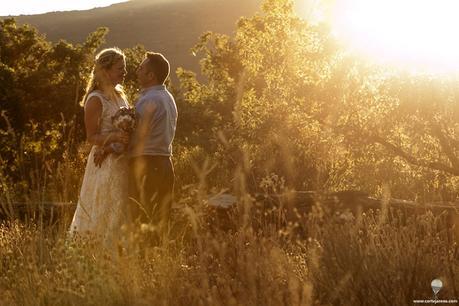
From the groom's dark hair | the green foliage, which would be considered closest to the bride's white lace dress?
the groom's dark hair

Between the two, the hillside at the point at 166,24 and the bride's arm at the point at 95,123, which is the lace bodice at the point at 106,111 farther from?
the hillside at the point at 166,24

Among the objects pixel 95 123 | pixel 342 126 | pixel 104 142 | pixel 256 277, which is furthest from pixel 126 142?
pixel 342 126

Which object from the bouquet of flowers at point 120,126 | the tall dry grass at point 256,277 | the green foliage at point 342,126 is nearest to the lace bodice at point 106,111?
the bouquet of flowers at point 120,126

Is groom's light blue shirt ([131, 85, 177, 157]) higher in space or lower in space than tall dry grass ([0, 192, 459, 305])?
higher

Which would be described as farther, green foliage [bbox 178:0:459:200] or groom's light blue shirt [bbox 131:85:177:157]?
green foliage [bbox 178:0:459:200]

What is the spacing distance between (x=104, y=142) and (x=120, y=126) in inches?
7.5

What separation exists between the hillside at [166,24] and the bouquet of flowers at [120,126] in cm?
8431

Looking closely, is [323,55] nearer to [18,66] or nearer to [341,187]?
[341,187]

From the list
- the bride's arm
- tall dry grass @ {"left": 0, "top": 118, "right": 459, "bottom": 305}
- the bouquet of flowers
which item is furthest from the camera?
the bride's arm

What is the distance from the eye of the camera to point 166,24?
106250 mm

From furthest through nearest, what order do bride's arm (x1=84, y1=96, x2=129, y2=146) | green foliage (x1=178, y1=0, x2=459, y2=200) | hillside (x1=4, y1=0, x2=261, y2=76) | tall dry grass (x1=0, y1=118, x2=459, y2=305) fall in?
hillside (x1=4, y1=0, x2=261, y2=76), green foliage (x1=178, y1=0, x2=459, y2=200), bride's arm (x1=84, y1=96, x2=129, y2=146), tall dry grass (x1=0, y1=118, x2=459, y2=305)

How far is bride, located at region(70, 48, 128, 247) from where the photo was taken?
6141 mm

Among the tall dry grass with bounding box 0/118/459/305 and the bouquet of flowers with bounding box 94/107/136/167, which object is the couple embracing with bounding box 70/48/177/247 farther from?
the tall dry grass with bounding box 0/118/459/305

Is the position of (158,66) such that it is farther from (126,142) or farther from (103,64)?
(126,142)
